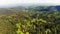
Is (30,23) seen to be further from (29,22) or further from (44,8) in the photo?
(44,8)

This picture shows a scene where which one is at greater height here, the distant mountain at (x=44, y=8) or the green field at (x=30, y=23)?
the distant mountain at (x=44, y=8)

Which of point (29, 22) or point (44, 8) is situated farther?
point (44, 8)

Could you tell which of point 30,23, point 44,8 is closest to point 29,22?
point 30,23

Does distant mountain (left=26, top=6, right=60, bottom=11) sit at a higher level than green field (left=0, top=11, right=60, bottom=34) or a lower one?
higher

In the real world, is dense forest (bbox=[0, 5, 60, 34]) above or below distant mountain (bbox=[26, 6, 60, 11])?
below

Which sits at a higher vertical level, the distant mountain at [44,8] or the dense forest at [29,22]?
the distant mountain at [44,8]

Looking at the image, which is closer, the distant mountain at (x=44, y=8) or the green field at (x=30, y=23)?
the green field at (x=30, y=23)

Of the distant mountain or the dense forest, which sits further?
the distant mountain

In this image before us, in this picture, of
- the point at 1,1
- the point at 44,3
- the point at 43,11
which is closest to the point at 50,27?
the point at 43,11
